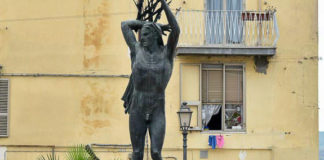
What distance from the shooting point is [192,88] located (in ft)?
108

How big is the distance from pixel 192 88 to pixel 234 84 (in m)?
1.41

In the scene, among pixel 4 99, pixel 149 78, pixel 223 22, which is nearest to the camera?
pixel 149 78

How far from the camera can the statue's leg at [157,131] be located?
14586mm

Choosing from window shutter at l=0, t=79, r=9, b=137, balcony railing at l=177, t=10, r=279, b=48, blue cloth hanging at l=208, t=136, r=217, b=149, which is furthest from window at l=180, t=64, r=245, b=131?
window shutter at l=0, t=79, r=9, b=137

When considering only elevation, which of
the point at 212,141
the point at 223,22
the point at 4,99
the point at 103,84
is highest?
the point at 223,22

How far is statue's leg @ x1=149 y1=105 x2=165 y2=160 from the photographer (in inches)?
574

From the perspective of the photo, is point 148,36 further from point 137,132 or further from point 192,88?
point 192,88

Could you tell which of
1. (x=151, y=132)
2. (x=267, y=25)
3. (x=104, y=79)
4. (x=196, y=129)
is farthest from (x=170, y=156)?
(x=151, y=132)

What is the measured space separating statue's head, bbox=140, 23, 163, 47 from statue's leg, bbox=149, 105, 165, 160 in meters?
1.01

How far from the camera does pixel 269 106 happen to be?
3325 cm

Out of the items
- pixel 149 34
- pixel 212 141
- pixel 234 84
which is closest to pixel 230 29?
pixel 234 84

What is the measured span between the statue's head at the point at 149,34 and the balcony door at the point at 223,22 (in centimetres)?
1784

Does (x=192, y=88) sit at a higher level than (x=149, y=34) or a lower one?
lower

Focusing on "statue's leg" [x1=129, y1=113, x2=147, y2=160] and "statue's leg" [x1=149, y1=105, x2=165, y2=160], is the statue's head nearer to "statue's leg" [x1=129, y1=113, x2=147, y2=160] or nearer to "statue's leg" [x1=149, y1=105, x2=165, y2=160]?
"statue's leg" [x1=149, y1=105, x2=165, y2=160]
